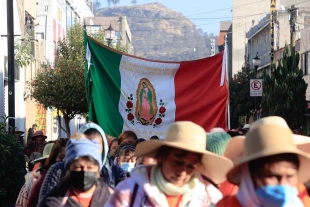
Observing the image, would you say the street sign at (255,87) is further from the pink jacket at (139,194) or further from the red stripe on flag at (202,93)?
the pink jacket at (139,194)

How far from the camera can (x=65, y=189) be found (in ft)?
16.3

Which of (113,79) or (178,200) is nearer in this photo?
(178,200)

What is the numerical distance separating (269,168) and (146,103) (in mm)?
9138

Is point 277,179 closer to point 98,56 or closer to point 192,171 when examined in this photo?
point 192,171

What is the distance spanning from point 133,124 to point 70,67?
1944 cm

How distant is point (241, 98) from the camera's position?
53.4m

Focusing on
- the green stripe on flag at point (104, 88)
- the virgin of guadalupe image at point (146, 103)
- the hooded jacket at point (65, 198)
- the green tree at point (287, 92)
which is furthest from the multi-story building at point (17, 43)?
the hooded jacket at point (65, 198)

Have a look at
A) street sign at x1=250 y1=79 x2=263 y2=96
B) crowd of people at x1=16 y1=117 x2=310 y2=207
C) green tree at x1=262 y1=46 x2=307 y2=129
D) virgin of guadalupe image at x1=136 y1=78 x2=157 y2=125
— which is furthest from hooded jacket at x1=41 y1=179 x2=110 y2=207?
green tree at x1=262 y1=46 x2=307 y2=129

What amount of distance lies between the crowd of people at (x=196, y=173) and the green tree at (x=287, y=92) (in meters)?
31.0

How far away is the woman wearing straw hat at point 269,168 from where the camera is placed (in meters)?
3.23

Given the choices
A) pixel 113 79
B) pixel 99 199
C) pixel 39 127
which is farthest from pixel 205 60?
pixel 39 127

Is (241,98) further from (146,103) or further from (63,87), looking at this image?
(146,103)

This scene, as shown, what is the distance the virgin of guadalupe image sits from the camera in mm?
12312

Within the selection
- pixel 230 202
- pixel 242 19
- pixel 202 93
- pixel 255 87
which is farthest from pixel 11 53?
pixel 242 19
